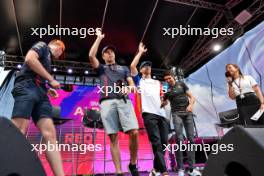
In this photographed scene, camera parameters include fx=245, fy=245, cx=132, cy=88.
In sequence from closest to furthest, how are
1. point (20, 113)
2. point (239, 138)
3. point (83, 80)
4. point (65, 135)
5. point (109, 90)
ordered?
1. point (239, 138)
2. point (20, 113)
3. point (109, 90)
4. point (65, 135)
5. point (83, 80)

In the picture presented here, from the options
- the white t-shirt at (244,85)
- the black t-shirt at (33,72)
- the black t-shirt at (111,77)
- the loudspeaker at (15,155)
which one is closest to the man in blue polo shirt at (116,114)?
the black t-shirt at (111,77)

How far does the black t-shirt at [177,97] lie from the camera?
2.69m

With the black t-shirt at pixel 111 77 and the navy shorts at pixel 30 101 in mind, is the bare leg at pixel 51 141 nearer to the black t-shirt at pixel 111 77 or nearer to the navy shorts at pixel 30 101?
the navy shorts at pixel 30 101

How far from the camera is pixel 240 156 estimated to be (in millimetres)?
880

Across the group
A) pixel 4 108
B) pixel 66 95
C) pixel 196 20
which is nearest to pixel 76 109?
pixel 66 95

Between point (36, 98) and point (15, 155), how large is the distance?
704 millimetres

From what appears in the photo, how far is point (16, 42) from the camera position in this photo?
5.17m

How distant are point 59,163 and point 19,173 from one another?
0.60 meters

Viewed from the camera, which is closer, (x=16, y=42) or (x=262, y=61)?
(x=262, y=61)

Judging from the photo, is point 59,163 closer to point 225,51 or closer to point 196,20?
point 196,20

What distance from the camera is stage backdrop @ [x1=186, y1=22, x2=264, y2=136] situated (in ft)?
14.5

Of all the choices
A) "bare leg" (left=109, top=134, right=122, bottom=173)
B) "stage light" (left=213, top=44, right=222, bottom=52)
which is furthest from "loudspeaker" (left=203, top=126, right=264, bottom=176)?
"stage light" (left=213, top=44, right=222, bottom=52)

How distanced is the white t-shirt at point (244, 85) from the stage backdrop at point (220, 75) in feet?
5.83

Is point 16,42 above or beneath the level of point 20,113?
above
